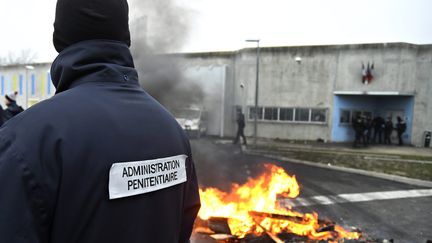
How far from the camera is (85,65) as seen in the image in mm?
1067

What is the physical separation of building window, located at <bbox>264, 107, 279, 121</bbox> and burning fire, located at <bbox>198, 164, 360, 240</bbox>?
1157cm

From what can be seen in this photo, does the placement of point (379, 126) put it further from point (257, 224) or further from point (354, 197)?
point (257, 224)

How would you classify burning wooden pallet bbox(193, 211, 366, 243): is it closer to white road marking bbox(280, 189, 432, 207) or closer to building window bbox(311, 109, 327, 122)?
white road marking bbox(280, 189, 432, 207)

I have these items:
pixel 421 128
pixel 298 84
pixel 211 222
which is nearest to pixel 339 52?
pixel 298 84

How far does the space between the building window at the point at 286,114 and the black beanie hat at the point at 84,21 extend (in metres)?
17.0

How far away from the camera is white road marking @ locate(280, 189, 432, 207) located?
6.63 m

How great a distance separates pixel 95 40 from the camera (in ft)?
3.61

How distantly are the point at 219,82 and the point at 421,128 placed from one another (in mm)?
10390

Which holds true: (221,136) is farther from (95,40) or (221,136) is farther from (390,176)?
(95,40)

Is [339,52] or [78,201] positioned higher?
[339,52]

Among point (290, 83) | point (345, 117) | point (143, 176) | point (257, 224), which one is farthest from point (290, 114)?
point (143, 176)

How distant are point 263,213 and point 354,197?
3.32 m

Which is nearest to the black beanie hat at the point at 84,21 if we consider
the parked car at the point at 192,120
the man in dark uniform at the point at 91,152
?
the man in dark uniform at the point at 91,152

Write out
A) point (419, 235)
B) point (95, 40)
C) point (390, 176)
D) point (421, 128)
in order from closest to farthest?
point (95, 40)
point (419, 235)
point (390, 176)
point (421, 128)
